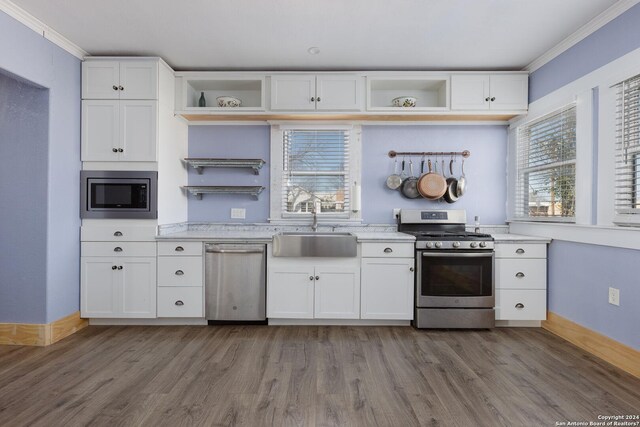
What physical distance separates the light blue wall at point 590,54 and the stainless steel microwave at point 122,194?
3.78 metres

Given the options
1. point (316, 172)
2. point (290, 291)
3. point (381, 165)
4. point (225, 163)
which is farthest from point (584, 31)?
point (225, 163)

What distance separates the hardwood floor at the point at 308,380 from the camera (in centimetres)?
179

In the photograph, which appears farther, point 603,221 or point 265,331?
point 265,331

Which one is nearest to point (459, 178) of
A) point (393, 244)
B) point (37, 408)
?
point (393, 244)

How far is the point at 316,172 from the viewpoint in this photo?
3672 mm

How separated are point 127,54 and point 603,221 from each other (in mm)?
4330

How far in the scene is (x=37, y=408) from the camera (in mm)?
1841

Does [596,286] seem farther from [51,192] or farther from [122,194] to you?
[51,192]

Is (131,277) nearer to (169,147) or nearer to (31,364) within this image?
(31,364)

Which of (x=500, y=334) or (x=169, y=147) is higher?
(x=169, y=147)

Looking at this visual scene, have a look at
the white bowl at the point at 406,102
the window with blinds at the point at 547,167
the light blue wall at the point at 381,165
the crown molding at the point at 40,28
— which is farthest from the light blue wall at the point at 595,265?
the crown molding at the point at 40,28

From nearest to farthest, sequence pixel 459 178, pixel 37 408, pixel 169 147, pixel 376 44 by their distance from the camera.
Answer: pixel 37 408 → pixel 376 44 → pixel 169 147 → pixel 459 178

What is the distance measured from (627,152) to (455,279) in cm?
157

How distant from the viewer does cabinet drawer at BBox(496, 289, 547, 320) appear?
3076 millimetres
